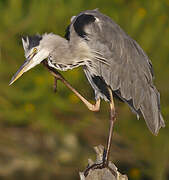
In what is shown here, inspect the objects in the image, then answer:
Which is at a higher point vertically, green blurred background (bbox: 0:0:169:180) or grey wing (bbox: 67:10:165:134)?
grey wing (bbox: 67:10:165:134)

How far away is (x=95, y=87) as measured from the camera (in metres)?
4.79

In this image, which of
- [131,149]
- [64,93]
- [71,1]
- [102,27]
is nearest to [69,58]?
[102,27]

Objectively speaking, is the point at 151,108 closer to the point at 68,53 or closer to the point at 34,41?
the point at 68,53

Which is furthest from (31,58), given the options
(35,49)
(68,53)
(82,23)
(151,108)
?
(151,108)

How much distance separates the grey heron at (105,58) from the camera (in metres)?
4.33

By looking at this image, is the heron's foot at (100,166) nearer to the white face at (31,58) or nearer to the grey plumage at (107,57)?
the grey plumage at (107,57)

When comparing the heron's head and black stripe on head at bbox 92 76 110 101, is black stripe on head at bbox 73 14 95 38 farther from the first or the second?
black stripe on head at bbox 92 76 110 101

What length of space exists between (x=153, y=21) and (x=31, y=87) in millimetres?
2108

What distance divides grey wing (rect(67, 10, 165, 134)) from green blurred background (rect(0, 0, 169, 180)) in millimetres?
3692

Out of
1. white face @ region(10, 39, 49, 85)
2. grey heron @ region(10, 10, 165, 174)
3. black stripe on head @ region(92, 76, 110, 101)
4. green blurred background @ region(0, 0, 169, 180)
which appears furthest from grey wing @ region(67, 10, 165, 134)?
green blurred background @ region(0, 0, 169, 180)

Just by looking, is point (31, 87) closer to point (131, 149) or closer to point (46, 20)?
point (46, 20)

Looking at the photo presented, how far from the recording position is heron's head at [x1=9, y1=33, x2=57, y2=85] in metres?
4.07

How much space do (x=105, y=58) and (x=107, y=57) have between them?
0.03 metres

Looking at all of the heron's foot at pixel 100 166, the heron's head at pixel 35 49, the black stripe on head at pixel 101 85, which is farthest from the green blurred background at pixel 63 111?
the heron's head at pixel 35 49
